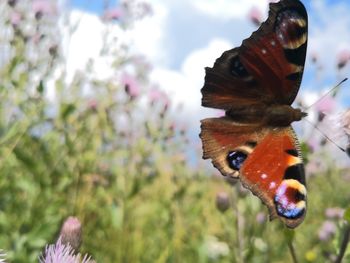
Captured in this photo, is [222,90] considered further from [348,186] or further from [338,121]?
[348,186]

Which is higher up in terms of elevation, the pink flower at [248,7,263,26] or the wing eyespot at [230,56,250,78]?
the pink flower at [248,7,263,26]

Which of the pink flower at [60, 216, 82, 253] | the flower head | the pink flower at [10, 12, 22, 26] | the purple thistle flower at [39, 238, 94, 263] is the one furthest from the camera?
the flower head

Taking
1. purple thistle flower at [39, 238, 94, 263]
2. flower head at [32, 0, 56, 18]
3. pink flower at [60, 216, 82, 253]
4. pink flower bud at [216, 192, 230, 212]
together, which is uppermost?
flower head at [32, 0, 56, 18]

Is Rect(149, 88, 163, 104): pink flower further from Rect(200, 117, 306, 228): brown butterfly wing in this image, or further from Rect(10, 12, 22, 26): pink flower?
Rect(200, 117, 306, 228): brown butterfly wing

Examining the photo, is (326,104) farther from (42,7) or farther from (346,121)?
(42,7)

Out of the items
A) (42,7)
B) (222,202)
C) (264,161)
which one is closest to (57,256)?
(264,161)

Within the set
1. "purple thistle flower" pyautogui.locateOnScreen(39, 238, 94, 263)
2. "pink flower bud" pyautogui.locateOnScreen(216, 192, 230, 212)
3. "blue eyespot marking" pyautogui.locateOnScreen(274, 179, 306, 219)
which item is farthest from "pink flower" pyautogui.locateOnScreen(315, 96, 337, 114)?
"purple thistle flower" pyautogui.locateOnScreen(39, 238, 94, 263)

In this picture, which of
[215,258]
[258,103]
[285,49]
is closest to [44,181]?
[215,258]
